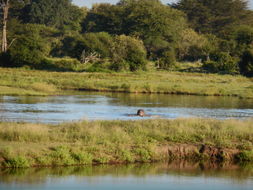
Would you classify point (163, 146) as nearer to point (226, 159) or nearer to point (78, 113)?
point (226, 159)

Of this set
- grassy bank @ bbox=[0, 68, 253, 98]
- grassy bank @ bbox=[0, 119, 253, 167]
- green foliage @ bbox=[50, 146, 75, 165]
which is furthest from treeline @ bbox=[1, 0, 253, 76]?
green foliage @ bbox=[50, 146, 75, 165]

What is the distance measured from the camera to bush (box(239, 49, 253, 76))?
66556mm

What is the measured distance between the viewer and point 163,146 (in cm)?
2030

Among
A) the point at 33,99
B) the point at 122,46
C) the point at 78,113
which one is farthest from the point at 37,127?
the point at 122,46

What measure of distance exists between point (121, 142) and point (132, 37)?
63.4 m

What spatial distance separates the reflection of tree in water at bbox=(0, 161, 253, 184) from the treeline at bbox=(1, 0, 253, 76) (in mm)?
46802

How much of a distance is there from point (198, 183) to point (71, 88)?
1361 inches

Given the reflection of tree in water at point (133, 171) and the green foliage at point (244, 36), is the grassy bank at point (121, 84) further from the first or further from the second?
the reflection of tree in water at point (133, 171)

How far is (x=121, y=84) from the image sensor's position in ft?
170

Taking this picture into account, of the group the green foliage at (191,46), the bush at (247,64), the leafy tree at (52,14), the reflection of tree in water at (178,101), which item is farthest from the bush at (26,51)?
the leafy tree at (52,14)

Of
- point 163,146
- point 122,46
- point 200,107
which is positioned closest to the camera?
point 163,146

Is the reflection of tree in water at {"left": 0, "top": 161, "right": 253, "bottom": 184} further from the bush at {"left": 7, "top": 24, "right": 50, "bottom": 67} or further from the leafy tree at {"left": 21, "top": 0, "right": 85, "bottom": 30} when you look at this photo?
the leafy tree at {"left": 21, "top": 0, "right": 85, "bottom": 30}

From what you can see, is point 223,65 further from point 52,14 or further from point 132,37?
point 52,14

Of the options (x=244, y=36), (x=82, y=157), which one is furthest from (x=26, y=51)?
(x=82, y=157)
